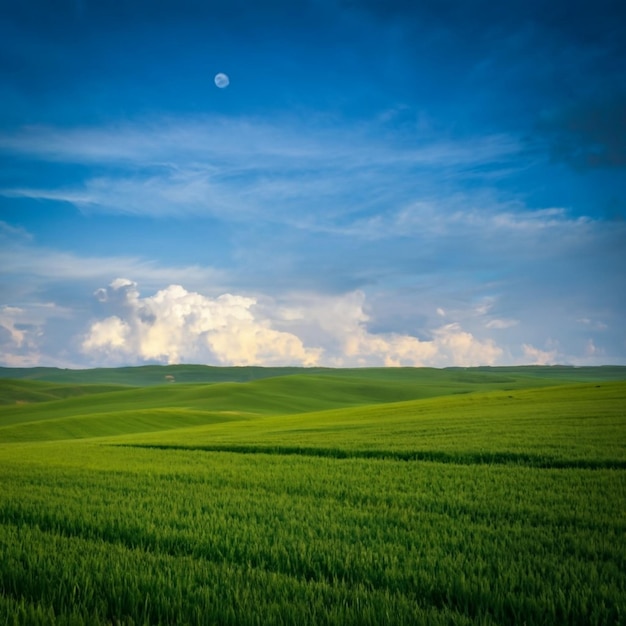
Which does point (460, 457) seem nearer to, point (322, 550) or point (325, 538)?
point (325, 538)

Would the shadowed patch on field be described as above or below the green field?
below

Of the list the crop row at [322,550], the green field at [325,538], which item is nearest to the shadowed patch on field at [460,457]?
the green field at [325,538]

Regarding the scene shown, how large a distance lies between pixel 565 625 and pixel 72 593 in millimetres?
4956

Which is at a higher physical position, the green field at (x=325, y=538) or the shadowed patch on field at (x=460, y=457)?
the green field at (x=325, y=538)

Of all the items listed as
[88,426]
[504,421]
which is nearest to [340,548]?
[504,421]

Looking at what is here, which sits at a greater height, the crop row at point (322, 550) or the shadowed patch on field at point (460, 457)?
the crop row at point (322, 550)

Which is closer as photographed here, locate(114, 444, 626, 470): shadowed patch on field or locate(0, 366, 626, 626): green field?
locate(0, 366, 626, 626): green field

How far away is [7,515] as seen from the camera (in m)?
9.87

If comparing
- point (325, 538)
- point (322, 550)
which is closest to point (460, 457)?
point (325, 538)

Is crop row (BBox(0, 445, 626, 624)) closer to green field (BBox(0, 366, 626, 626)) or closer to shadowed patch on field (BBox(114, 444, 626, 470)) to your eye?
green field (BBox(0, 366, 626, 626))

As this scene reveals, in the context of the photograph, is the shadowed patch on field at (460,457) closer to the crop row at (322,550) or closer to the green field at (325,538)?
the green field at (325,538)

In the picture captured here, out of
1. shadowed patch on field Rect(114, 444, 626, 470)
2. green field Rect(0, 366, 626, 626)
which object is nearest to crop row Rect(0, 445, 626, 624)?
green field Rect(0, 366, 626, 626)

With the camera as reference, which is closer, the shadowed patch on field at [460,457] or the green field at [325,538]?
the green field at [325,538]

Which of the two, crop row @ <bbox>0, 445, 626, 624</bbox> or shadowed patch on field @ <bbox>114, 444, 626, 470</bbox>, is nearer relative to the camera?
crop row @ <bbox>0, 445, 626, 624</bbox>
